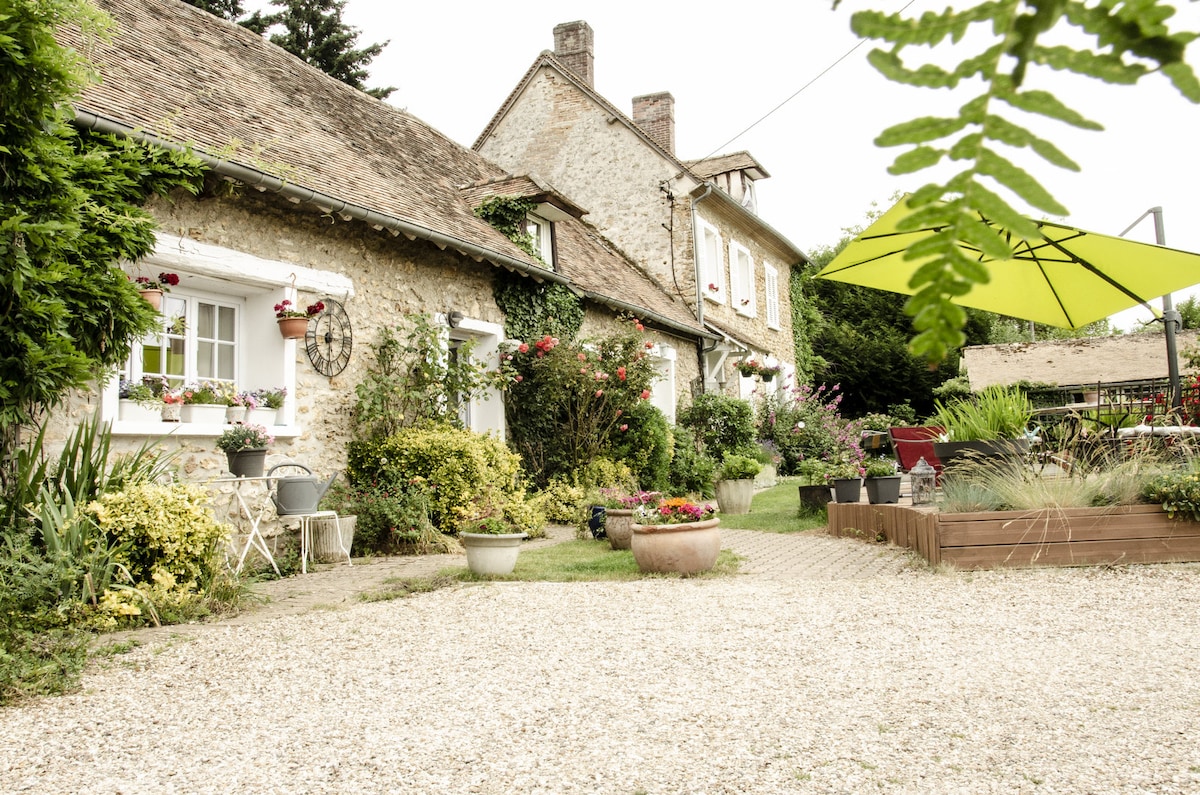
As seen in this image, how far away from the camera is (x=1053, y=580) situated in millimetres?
5758

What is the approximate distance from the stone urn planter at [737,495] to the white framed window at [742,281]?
651cm

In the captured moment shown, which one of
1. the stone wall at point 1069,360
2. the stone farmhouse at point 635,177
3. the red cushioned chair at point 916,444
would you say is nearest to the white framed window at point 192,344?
the red cushioned chair at point 916,444

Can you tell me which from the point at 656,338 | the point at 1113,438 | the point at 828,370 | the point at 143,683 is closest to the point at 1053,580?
the point at 1113,438

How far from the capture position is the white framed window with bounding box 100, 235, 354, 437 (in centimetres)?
672

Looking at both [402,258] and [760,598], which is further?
[402,258]

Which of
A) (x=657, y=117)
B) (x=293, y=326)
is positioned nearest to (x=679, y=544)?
(x=293, y=326)

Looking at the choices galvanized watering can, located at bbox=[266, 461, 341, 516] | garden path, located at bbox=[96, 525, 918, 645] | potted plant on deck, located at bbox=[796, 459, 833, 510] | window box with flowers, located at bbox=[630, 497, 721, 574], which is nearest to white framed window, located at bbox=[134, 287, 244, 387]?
galvanized watering can, located at bbox=[266, 461, 341, 516]

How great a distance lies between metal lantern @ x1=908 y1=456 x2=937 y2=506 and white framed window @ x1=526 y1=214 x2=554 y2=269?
5186 mm

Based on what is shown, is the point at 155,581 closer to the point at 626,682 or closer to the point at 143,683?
the point at 143,683

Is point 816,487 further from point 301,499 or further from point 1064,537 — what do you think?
point 301,499

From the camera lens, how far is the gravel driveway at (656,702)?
2838mm

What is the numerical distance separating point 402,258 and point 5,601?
17.0 ft

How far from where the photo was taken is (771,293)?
1931 cm

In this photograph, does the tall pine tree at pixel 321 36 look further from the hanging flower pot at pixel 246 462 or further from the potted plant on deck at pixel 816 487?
the hanging flower pot at pixel 246 462
